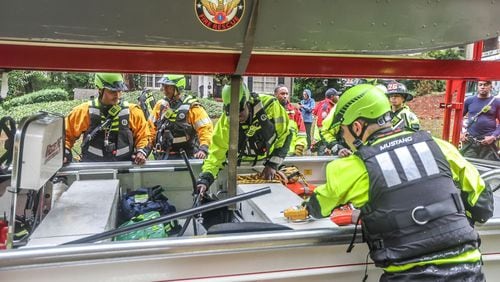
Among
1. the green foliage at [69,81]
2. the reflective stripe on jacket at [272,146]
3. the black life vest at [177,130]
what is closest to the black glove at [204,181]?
the reflective stripe on jacket at [272,146]

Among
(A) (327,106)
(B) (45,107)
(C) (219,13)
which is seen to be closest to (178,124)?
(C) (219,13)

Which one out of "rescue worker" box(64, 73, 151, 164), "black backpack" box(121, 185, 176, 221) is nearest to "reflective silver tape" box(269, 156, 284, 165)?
"black backpack" box(121, 185, 176, 221)

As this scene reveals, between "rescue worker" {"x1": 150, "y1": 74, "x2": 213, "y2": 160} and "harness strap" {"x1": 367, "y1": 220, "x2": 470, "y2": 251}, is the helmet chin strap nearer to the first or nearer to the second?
"harness strap" {"x1": 367, "y1": 220, "x2": 470, "y2": 251}

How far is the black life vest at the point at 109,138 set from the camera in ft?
12.6

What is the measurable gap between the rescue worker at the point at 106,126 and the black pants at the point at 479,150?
4.11 meters

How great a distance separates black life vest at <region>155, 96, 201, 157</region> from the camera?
4539mm

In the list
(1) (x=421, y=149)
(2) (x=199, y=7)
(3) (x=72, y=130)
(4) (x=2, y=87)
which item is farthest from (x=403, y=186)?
(3) (x=72, y=130)

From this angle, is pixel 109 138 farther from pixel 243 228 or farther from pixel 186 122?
pixel 243 228

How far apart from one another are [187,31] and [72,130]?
228 cm

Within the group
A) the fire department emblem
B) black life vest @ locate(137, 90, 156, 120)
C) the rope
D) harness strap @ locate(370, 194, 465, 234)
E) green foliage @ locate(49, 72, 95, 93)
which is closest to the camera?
harness strap @ locate(370, 194, 465, 234)

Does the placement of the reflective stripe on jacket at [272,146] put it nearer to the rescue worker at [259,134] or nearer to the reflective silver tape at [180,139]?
the rescue worker at [259,134]

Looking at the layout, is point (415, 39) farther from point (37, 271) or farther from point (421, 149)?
point (37, 271)

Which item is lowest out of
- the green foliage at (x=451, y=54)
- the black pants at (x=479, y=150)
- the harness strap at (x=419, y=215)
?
A: the black pants at (x=479, y=150)

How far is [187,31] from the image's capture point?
1.94 meters
